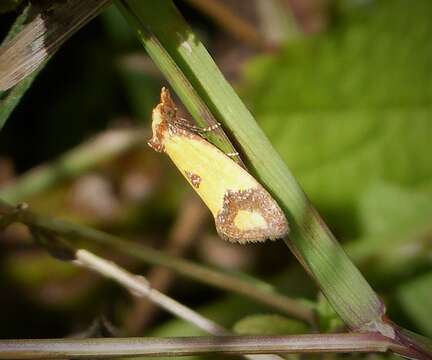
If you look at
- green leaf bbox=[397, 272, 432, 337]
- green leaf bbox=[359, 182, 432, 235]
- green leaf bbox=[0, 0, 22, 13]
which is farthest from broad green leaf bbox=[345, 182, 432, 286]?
green leaf bbox=[0, 0, 22, 13]

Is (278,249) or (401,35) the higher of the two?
(401,35)

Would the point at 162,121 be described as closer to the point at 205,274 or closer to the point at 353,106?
the point at 205,274

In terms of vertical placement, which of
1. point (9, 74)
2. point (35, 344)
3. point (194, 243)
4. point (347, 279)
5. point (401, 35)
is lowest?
point (35, 344)

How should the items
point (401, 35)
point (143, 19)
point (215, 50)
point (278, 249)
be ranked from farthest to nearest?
point (215, 50)
point (278, 249)
point (401, 35)
point (143, 19)

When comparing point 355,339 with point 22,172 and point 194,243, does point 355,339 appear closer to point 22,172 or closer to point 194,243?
point 194,243

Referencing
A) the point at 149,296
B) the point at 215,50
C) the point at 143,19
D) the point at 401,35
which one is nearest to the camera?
the point at 143,19

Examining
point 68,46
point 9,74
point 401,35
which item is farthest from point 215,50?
point 9,74

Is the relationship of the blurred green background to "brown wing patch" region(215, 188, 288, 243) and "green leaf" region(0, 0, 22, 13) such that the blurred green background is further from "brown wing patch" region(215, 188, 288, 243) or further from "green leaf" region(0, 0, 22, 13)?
"green leaf" region(0, 0, 22, 13)

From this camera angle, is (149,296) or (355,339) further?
(149,296)

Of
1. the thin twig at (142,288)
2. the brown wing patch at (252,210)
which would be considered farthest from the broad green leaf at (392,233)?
the brown wing patch at (252,210)
